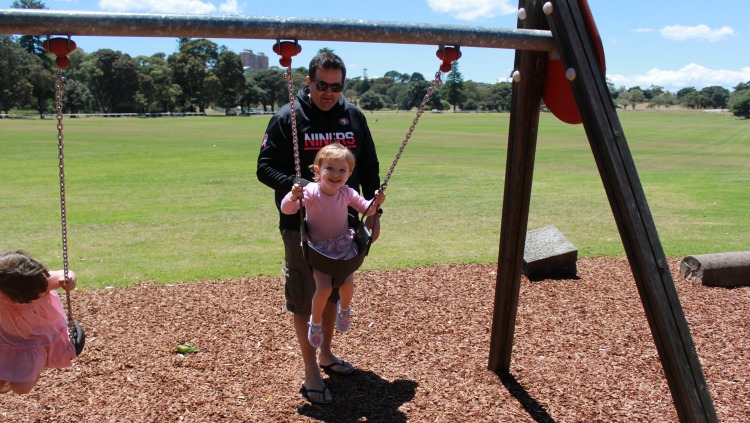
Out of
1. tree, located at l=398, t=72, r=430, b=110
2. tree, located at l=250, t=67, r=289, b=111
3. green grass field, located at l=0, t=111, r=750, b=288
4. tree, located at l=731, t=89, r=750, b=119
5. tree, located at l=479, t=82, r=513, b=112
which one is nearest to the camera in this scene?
tree, located at l=398, t=72, r=430, b=110

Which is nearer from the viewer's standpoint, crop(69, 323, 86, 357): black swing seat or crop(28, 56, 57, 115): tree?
crop(69, 323, 86, 357): black swing seat

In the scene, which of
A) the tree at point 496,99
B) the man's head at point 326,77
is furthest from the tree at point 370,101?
the man's head at point 326,77

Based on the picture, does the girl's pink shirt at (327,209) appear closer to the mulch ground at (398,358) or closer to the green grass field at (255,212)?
the mulch ground at (398,358)

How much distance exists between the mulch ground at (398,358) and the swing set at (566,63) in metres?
1.09

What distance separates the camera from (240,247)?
9219 mm

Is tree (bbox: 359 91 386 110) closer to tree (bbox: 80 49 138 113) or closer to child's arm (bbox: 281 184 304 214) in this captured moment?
tree (bbox: 80 49 138 113)

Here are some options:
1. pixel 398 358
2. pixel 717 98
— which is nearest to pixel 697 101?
pixel 717 98

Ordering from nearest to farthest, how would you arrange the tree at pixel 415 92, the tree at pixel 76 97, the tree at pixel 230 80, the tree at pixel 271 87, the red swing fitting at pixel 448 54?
1. the red swing fitting at pixel 448 54
2. the tree at pixel 415 92
3. the tree at pixel 76 97
4. the tree at pixel 271 87
5. the tree at pixel 230 80

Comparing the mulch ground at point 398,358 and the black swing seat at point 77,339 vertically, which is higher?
the black swing seat at point 77,339

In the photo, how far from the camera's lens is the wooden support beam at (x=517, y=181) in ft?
13.4

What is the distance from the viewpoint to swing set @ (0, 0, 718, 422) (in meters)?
3.19

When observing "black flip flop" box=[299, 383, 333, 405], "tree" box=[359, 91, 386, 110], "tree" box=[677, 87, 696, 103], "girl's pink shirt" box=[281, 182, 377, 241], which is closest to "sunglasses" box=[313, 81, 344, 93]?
"girl's pink shirt" box=[281, 182, 377, 241]

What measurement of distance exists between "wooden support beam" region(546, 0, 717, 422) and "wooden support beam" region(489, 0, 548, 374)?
0.48 metres

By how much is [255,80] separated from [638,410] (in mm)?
104540
